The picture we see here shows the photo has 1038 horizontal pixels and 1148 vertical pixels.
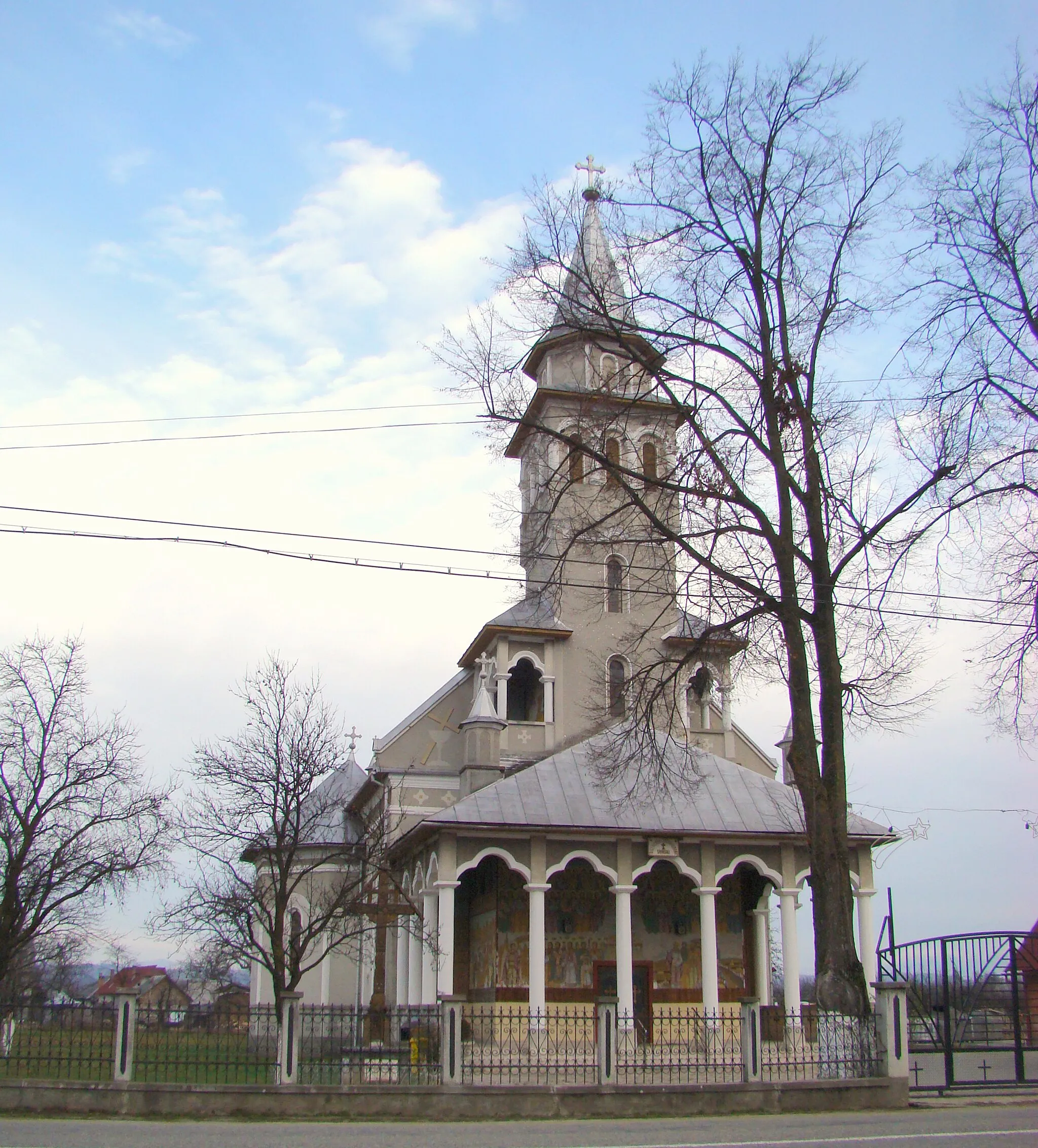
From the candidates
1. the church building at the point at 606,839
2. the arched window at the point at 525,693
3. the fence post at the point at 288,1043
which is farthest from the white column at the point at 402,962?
the fence post at the point at 288,1043

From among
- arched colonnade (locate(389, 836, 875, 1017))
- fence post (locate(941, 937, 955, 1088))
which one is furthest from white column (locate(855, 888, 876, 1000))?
fence post (locate(941, 937, 955, 1088))

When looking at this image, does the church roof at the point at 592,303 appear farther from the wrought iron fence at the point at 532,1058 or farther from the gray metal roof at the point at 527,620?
the gray metal roof at the point at 527,620

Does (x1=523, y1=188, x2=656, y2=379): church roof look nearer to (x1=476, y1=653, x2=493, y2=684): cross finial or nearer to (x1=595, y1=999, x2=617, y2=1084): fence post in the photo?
(x1=595, y1=999, x2=617, y2=1084): fence post

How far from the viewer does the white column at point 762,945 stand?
24031 mm

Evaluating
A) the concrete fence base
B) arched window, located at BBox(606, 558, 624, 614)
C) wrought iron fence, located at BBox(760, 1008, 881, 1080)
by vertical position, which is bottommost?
the concrete fence base

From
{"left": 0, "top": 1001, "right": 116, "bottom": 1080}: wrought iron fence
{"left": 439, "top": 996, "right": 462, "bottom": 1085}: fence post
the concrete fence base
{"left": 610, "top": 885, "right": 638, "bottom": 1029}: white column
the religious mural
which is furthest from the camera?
the religious mural

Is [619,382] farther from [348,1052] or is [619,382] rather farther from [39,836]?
[39,836]

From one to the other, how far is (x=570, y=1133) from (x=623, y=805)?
10258 millimetres

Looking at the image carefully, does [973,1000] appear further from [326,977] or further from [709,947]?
[326,977]

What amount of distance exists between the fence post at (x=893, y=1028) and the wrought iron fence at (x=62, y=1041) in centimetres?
936

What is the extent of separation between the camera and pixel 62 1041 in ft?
45.1

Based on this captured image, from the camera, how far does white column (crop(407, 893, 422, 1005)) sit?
79.3 feet

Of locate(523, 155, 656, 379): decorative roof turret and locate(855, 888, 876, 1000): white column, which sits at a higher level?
locate(523, 155, 656, 379): decorative roof turret

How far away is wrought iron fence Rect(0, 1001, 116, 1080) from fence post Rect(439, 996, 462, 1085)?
12.6ft
